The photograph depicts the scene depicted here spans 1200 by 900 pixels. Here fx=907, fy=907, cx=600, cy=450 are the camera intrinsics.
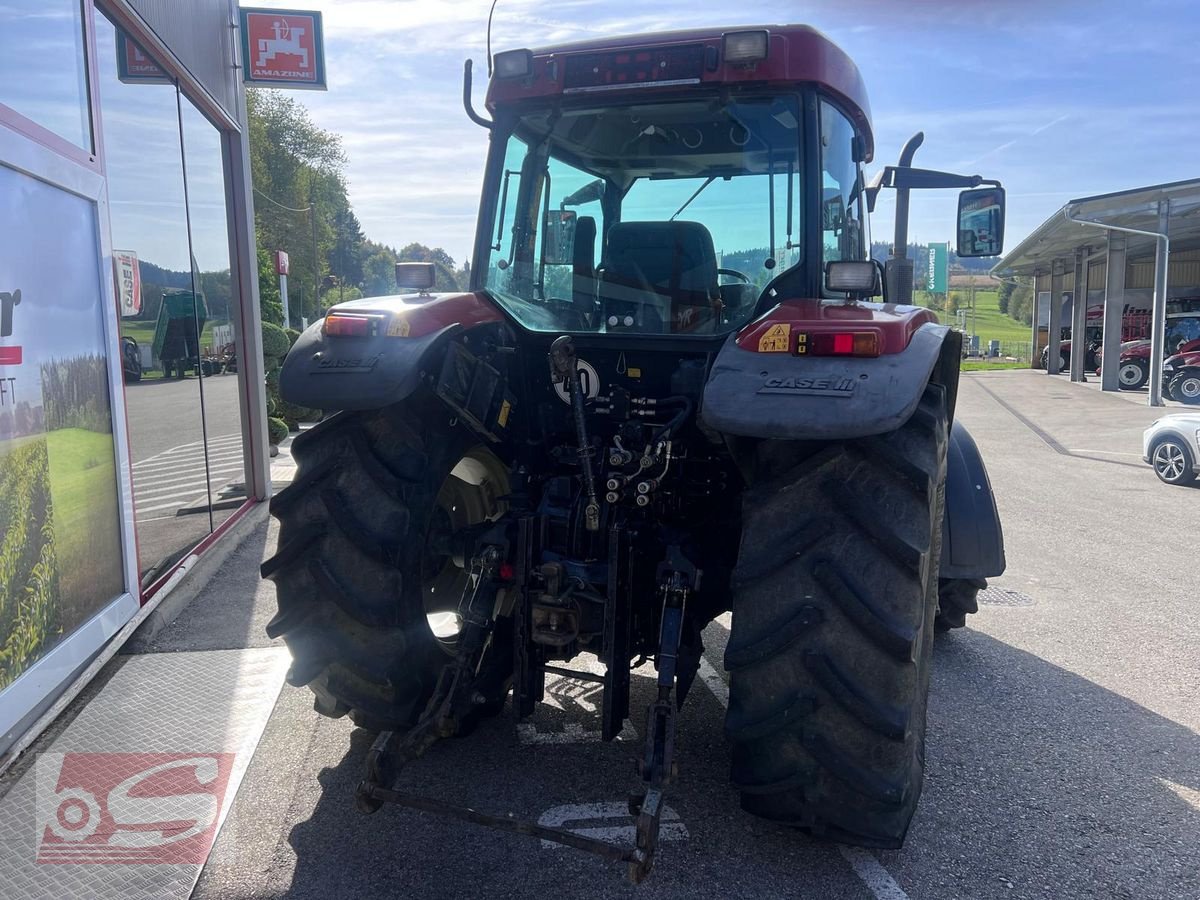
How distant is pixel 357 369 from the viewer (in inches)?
119

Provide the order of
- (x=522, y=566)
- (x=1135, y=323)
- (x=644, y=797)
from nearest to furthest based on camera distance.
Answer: (x=644, y=797)
(x=522, y=566)
(x=1135, y=323)

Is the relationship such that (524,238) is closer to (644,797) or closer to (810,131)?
(810,131)

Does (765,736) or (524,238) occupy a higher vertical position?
(524,238)

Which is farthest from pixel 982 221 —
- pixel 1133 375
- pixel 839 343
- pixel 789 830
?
pixel 1133 375

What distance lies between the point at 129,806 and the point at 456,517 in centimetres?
162

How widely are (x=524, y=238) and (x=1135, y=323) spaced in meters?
35.0

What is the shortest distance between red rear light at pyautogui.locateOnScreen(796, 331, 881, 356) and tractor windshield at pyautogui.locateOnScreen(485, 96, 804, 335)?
709 millimetres

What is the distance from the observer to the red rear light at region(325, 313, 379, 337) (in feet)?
10.4

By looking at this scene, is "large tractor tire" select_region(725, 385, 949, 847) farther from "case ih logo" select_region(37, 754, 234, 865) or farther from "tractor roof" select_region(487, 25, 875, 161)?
"case ih logo" select_region(37, 754, 234, 865)

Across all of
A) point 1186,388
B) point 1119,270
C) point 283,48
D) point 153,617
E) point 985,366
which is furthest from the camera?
point 985,366

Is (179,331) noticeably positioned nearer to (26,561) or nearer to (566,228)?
(26,561)

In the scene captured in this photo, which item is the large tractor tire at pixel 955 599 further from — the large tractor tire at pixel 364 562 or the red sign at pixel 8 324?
A: the red sign at pixel 8 324

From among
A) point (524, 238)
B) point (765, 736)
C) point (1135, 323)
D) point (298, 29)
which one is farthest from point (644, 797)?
point (1135, 323)

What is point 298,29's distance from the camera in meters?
8.55
